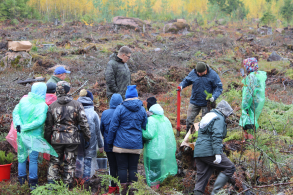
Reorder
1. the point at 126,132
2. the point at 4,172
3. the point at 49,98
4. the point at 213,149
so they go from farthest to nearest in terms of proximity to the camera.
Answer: the point at 49,98
the point at 4,172
the point at 126,132
the point at 213,149

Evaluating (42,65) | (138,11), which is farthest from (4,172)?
(138,11)

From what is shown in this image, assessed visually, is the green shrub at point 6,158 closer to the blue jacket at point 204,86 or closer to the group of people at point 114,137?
the group of people at point 114,137

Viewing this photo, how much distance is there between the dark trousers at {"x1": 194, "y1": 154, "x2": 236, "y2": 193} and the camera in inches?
138

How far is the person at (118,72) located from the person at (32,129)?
61.6 inches

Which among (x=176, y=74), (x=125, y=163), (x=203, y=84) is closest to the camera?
(x=125, y=163)

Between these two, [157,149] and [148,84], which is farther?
[148,84]

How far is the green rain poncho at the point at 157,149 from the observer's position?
4.03 metres

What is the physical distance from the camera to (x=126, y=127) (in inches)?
147

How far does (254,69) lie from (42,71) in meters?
10.5

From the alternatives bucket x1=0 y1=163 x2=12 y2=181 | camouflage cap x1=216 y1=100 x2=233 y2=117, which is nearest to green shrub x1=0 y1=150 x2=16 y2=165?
bucket x1=0 y1=163 x2=12 y2=181

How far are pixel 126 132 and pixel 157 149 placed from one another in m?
0.67

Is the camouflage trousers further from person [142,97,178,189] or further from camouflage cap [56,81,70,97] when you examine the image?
person [142,97,178,189]

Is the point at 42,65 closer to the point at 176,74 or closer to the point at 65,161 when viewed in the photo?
the point at 176,74

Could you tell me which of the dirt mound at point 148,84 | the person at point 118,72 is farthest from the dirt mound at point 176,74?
the person at point 118,72
